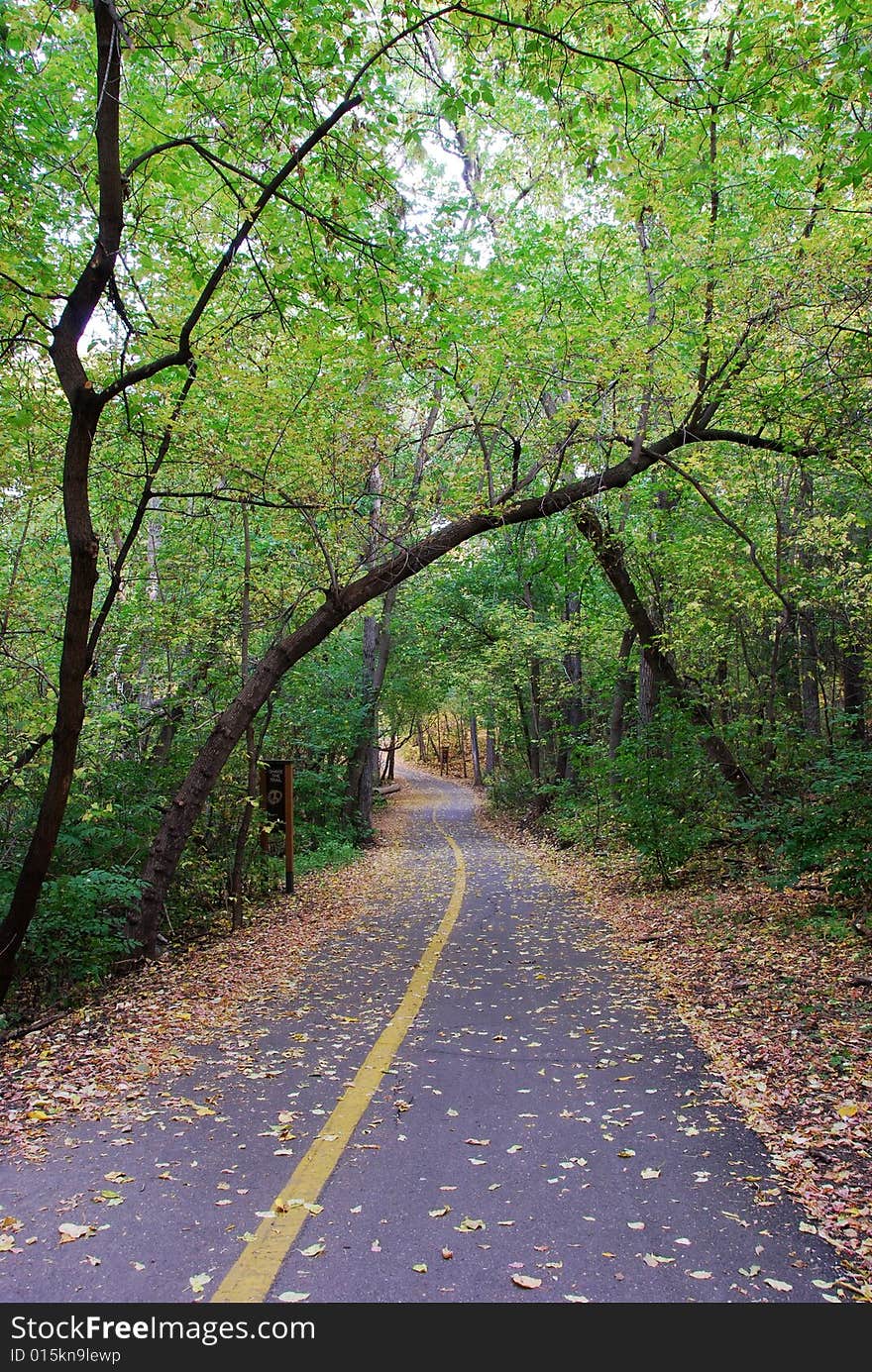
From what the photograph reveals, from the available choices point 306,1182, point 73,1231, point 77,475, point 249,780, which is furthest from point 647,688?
point 73,1231

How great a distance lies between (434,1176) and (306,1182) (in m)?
0.57

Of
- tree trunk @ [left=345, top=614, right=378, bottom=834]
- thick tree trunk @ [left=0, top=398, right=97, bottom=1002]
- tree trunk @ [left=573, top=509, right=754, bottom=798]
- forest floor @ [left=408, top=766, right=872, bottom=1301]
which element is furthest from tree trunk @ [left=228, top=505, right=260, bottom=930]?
tree trunk @ [left=345, top=614, right=378, bottom=834]

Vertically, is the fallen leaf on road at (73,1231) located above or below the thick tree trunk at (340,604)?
below

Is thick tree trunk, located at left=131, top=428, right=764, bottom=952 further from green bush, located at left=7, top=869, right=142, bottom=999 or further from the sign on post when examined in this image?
the sign on post

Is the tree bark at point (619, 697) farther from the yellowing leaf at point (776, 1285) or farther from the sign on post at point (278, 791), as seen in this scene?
the yellowing leaf at point (776, 1285)

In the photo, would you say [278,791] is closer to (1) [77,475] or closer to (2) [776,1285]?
(1) [77,475]

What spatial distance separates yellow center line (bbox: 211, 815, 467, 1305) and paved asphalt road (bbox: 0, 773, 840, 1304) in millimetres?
14

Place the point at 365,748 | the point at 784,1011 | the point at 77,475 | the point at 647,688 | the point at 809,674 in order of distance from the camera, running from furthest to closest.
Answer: the point at 365,748 < the point at 647,688 < the point at 809,674 < the point at 77,475 < the point at 784,1011

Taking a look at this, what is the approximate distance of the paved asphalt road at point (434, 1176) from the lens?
2.91 m

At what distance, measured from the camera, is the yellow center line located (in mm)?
2877

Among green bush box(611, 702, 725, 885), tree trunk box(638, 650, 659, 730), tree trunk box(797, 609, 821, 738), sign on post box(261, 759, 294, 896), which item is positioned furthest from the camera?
tree trunk box(638, 650, 659, 730)

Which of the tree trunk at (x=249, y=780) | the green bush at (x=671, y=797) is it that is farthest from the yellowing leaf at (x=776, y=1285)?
the tree trunk at (x=249, y=780)

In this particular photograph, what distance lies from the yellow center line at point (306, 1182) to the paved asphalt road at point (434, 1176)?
0.05 feet

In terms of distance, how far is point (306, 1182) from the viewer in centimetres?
365
